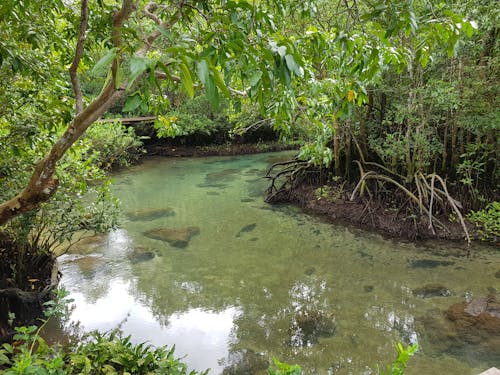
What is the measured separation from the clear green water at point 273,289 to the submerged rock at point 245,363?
44mm

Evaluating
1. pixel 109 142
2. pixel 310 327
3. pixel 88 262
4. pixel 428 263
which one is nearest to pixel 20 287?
pixel 88 262

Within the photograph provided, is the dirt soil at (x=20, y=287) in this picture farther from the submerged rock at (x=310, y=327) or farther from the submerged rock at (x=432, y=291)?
the submerged rock at (x=432, y=291)

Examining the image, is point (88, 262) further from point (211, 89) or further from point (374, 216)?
point (211, 89)

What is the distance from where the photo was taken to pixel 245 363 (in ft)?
11.2

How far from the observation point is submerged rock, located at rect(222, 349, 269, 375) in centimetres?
332

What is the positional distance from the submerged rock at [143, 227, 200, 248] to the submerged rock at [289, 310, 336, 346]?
2.68 m

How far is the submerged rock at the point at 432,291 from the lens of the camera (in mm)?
4391

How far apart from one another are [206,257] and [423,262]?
126 inches

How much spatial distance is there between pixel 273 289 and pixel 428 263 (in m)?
2.28

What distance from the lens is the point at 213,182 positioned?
34.7 feet

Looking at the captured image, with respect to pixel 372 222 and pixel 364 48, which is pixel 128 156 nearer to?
pixel 372 222

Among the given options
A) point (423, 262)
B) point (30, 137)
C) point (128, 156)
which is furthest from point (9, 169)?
point (128, 156)

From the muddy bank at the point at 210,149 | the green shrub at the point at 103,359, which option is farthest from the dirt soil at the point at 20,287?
the muddy bank at the point at 210,149

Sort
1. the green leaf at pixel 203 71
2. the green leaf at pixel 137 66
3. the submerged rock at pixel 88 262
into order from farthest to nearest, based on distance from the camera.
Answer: the submerged rock at pixel 88 262, the green leaf at pixel 203 71, the green leaf at pixel 137 66
